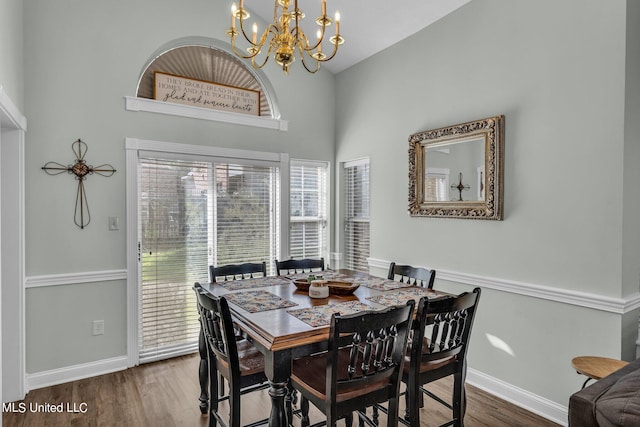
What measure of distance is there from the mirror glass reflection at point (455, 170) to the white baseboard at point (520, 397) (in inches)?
55.0

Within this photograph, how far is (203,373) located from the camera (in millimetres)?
2510

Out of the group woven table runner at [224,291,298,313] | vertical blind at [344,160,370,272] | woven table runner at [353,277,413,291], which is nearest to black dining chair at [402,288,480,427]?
woven table runner at [353,277,413,291]

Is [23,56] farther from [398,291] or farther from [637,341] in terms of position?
[637,341]

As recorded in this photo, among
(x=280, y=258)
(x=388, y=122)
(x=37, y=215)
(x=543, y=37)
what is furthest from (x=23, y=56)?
(x=543, y=37)

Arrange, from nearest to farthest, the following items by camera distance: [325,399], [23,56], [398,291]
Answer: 1. [325,399]
2. [398,291]
3. [23,56]

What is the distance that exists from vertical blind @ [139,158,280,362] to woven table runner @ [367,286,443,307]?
1.97 meters

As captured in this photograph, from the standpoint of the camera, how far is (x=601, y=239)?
2332 millimetres

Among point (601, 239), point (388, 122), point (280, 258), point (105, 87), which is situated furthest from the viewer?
point (280, 258)

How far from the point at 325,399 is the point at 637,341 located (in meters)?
2.00

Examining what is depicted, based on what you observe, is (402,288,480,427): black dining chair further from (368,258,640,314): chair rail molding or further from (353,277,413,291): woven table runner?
(368,258,640,314): chair rail molding

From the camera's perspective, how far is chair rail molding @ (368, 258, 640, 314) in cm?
228

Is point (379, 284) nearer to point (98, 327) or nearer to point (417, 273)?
point (417, 273)

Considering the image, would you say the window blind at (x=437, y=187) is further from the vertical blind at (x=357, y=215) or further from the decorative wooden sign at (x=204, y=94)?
the decorative wooden sign at (x=204, y=94)

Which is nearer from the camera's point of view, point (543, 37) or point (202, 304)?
point (202, 304)
